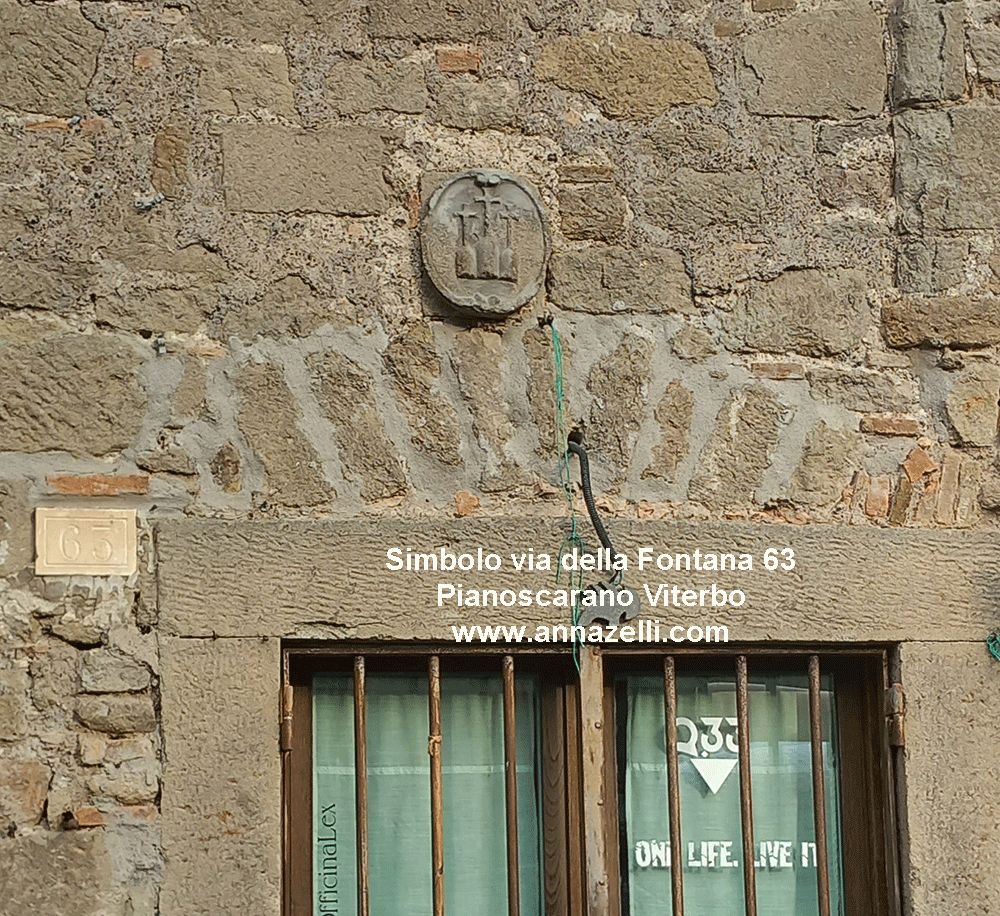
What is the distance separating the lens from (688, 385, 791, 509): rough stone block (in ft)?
11.8

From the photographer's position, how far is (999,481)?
3703 mm

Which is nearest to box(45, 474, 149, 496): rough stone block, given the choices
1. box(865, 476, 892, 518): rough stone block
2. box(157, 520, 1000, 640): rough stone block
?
box(157, 520, 1000, 640): rough stone block

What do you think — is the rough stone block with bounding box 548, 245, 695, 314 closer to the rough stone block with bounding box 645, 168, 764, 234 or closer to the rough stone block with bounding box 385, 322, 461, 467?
the rough stone block with bounding box 645, 168, 764, 234

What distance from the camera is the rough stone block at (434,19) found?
12.1 ft

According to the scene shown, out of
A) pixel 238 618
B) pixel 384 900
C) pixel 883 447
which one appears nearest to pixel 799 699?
pixel 883 447

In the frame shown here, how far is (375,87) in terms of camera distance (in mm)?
3660

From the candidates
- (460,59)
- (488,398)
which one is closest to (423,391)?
(488,398)

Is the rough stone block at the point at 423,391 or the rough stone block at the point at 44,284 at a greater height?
the rough stone block at the point at 44,284

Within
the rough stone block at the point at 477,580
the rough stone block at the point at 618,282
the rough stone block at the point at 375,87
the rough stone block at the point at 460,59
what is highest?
the rough stone block at the point at 460,59

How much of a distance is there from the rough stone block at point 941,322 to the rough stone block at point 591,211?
2.19 ft

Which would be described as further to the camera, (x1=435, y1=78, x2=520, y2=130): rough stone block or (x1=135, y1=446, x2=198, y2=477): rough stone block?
(x1=435, y1=78, x2=520, y2=130): rough stone block

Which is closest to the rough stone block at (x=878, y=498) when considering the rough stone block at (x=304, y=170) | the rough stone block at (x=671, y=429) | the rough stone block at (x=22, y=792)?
the rough stone block at (x=671, y=429)

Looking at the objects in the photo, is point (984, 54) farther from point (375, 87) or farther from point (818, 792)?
point (818, 792)

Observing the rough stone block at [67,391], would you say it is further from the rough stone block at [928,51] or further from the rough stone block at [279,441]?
the rough stone block at [928,51]
